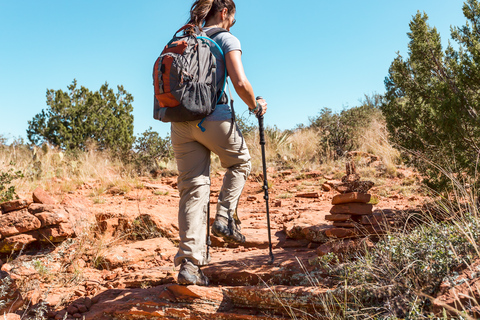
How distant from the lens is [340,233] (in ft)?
13.0

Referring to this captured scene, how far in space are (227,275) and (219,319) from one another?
0.54 m

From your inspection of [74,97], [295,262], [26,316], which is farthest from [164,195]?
[74,97]

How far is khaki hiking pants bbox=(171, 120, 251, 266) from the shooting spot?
3.27m

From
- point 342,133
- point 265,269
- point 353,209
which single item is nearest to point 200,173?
point 265,269

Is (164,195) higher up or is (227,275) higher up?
(164,195)

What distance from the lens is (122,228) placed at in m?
5.70

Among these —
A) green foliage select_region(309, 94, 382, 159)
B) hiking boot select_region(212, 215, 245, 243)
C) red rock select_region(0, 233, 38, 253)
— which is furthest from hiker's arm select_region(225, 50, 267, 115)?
green foliage select_region(309, 94, 382, 159)

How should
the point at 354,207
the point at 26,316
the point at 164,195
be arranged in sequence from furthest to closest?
the point at 164,195
the point at 354,207
the point at 26,316

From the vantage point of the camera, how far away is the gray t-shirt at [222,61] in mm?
3207

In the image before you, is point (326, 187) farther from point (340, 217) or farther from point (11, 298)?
point (11, 298)

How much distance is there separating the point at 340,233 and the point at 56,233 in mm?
3704

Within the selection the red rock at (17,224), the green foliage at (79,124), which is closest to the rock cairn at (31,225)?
the red rock at (17,224)

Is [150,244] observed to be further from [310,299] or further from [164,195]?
[164,195]

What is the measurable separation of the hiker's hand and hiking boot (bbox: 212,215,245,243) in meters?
1.00
